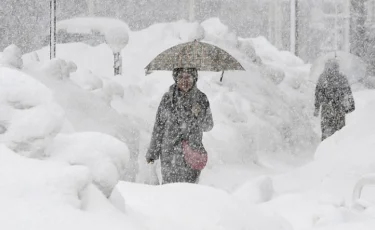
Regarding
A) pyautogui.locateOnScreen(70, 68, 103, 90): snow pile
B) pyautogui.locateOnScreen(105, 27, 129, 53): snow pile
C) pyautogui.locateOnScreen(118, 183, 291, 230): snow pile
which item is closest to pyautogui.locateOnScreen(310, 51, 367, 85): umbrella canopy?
pyautogui.locateOnScreen(105, 27, 129, 53): snow pile

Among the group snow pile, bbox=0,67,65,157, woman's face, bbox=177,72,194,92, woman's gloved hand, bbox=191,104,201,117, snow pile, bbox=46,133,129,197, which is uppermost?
snow pile, bbox=0,67,65,157

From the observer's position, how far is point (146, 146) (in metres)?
10.1

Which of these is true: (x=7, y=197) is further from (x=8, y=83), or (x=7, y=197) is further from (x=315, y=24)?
(x=315, y=24)

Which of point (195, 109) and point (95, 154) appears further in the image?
point (195, 109)

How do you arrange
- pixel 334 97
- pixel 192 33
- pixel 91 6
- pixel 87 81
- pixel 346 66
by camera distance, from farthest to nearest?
pixel 91 6
pixel 192 33
pixel 346 66
pixel 334 97
pixel 87 81

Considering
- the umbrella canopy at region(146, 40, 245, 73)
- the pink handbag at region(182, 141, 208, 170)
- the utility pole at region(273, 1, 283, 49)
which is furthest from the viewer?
the utility pole at region(273, 1, 283, 49)

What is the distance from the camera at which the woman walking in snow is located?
5895 millimetres

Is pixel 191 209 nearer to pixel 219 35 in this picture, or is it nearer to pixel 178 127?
pixel 178 127

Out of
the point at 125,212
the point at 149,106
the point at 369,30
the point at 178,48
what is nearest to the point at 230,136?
the point at 149,106

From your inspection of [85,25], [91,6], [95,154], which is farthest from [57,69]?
[91,6]

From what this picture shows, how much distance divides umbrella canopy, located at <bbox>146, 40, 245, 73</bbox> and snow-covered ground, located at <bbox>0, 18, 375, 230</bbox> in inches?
38.6

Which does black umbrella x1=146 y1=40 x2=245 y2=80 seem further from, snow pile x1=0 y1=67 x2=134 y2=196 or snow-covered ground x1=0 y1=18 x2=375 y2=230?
snow pile x1=0 y1=67 x2=134 y2=196

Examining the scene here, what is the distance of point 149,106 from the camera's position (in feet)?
39.7

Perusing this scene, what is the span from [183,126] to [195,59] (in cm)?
90
